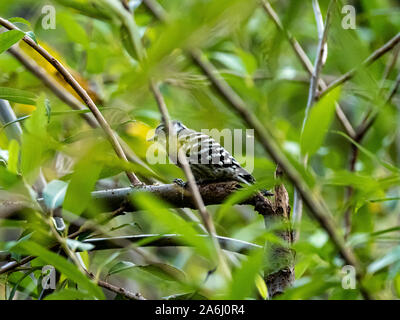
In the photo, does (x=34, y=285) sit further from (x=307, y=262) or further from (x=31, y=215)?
(x=307, y=262)

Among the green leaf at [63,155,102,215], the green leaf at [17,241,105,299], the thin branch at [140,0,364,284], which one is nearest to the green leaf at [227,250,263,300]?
the thin branch at [140,0,364,284]

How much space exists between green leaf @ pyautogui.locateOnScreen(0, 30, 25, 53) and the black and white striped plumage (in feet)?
1.90

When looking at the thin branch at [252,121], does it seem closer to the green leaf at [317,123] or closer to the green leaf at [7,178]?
the green leaf at [317,123]

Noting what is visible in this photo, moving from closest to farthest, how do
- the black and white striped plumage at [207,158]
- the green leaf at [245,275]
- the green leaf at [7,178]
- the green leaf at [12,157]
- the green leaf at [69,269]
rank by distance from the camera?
the green leaf at [245,275] → the green leaf at [69,269] → the green leaf at [7,178] → the green leaf at [12,157] → the black and white striped plumage at [207,158]

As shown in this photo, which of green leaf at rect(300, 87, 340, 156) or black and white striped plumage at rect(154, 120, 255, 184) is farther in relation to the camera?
black and white striped plumage at rect(154, 120, 255, 184)

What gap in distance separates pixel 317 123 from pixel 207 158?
106cm

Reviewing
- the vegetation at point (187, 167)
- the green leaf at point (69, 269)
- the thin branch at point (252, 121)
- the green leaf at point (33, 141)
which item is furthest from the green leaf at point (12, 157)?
the thin branch at point (252, 121)

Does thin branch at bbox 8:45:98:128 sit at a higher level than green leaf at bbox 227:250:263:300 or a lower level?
higher

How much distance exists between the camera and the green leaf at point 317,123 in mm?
677

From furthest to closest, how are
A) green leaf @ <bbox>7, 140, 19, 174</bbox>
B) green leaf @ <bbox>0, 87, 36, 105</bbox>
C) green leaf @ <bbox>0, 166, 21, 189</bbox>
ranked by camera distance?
green leaf @ <bbox>0, 87, 36, 105</bbox>
green leaf @ <bbox>7, 140, 19, 174</bbox>
green leaf @ <bbox>0, 166, 21, 189</bbox>

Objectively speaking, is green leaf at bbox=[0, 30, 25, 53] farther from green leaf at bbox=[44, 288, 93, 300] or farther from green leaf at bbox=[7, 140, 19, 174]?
green leaf at bbox=[44, 288, 93, 300]

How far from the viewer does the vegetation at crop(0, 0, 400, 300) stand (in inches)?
17.6

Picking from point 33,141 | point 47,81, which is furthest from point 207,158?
point 33,141
